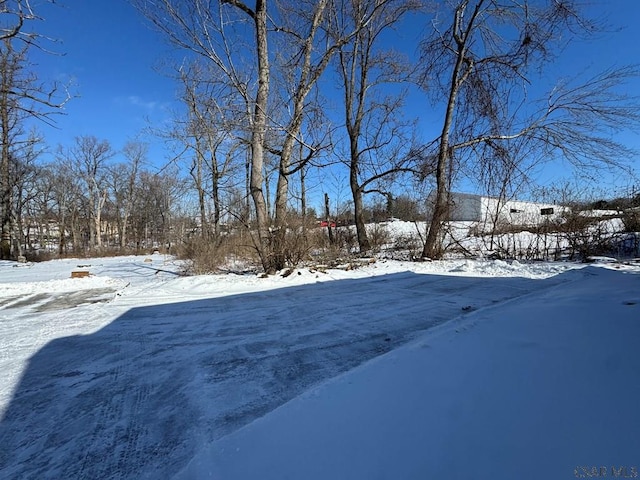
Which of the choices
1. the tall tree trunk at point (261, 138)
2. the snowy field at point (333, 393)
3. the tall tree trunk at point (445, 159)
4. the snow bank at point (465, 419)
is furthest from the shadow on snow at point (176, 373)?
the tall tree trunk at point (445, 159)

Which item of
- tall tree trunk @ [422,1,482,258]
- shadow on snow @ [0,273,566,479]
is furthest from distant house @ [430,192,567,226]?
shadow on snow @ [0,273,566,479]

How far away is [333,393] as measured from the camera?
6.27 ft

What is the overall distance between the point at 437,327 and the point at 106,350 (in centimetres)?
338

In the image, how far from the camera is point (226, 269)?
8891 millimetres

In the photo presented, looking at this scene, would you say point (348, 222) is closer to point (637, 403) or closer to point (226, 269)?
point (226, 269)

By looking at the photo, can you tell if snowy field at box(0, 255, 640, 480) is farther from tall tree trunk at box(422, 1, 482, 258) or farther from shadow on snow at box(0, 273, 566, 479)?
tall tree trunk at box(422, 1, 482, 258)

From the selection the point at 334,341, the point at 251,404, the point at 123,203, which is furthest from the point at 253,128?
the point at 123,203

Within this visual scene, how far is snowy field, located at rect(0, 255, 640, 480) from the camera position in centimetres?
131

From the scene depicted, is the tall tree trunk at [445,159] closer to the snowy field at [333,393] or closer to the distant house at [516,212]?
the distant house at [516,212]

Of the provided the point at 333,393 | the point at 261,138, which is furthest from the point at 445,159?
the point at 333,393

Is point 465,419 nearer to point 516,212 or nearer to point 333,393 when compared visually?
point 333,393

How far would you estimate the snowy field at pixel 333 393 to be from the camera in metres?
1.31

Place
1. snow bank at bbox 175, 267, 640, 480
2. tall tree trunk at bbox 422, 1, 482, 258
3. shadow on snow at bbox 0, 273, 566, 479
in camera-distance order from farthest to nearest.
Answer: tall tree trunk at bbox 422, 1, 482, 258 → shadow on snow at bbox 0, 273, 566, 479 → snow bank at bbox 175, 267, 640, 480

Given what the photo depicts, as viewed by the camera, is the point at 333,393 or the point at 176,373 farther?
the point at 176,373
